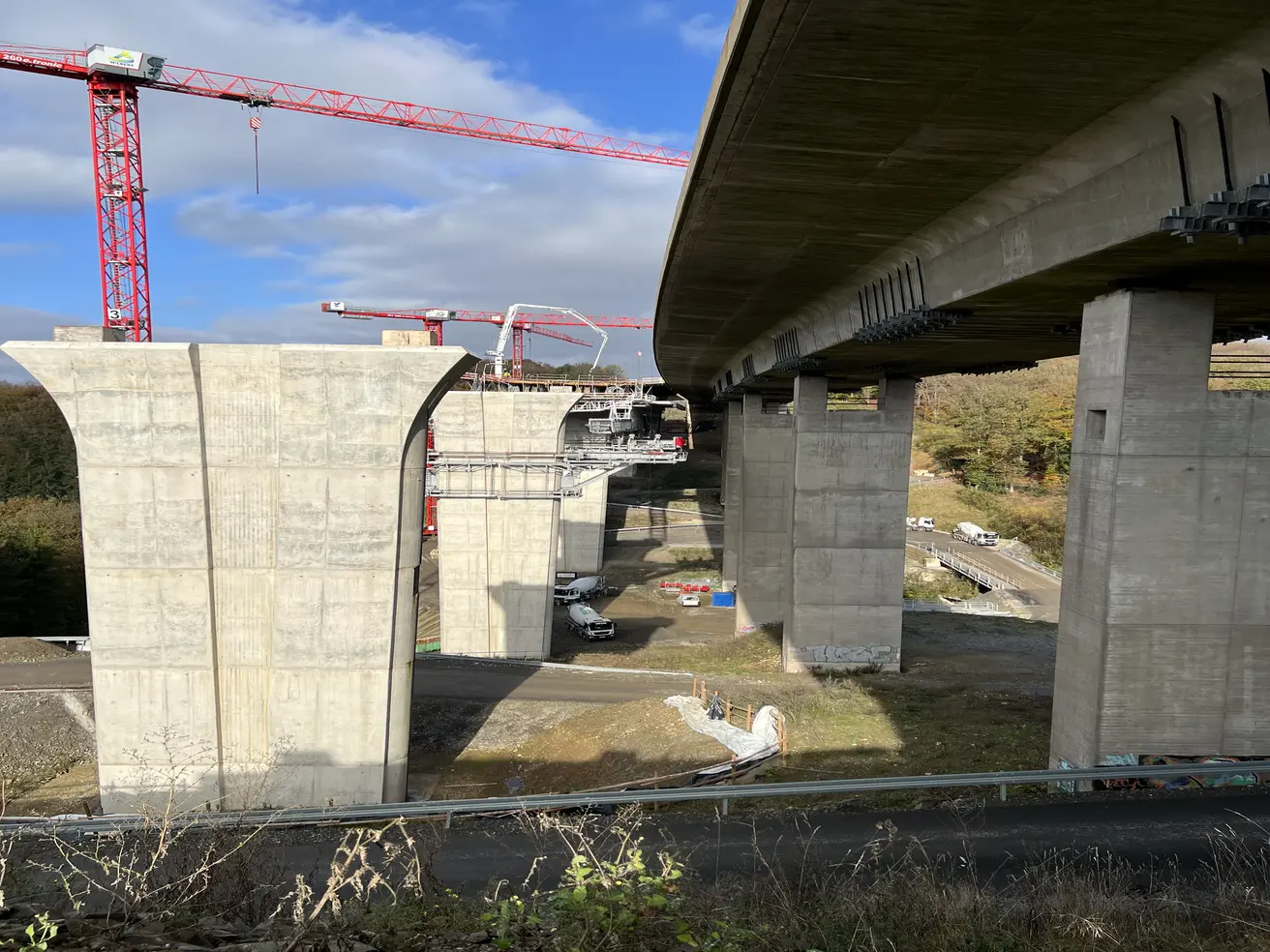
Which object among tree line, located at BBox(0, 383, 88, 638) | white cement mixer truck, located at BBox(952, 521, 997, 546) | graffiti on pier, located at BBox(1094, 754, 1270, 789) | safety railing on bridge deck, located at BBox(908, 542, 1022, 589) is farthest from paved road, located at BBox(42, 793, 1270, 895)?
white cement mixer truck, located at BBox(952, 521, 997, 546)

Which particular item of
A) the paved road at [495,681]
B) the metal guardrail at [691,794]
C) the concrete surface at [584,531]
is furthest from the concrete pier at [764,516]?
the metal guardrail at [691,794]

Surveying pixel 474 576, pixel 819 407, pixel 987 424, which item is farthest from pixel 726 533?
pixel 987 424

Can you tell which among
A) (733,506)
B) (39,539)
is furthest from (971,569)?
(39,539)

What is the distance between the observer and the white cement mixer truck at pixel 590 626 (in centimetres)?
3897

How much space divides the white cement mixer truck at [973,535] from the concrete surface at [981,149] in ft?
151

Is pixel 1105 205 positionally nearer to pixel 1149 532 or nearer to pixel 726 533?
pixel 1149 532

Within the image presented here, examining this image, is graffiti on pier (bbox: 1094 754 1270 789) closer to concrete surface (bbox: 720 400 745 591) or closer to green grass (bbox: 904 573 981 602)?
green grass (bbox: 904 573 981 602)

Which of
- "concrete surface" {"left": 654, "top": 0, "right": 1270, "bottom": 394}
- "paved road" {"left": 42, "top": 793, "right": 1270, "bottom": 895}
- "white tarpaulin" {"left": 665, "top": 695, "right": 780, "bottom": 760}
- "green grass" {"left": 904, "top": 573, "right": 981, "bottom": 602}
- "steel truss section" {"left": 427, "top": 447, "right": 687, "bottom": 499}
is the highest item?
"concrete surface" {"left": 654, "top": 0, "right": 1270, "bottom": 394}

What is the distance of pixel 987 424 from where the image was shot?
2840 inches

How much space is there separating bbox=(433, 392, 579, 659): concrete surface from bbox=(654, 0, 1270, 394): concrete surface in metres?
17.4

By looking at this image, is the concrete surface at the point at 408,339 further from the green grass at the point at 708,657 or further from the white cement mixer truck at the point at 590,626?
the white cement mixer truck at the point at 590,626

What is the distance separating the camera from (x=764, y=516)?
126 feet

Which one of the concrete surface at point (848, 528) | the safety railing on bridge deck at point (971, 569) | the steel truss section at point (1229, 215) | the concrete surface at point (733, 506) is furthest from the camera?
the concrete surface at point (733, 506)

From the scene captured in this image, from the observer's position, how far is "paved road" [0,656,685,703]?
931 inches
